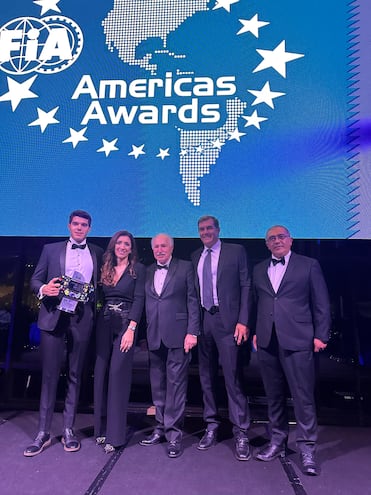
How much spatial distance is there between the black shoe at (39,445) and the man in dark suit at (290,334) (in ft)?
4.93

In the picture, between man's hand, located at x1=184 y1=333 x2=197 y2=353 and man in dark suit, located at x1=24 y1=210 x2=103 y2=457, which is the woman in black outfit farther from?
man's hand, located at x1=184 y1=333 x2=197 y2=353

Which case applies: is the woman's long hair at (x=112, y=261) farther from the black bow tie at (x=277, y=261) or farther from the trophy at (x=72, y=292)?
the black bow tie at (x=277, y=261)

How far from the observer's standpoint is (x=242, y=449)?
2.48 meters

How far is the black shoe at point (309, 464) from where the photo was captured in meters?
2.26

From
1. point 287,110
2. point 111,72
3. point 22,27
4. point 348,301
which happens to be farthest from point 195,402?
point 22,27

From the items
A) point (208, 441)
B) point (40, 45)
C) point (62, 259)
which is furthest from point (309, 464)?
point (40, 45)

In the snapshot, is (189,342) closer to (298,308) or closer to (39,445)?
(298,308)

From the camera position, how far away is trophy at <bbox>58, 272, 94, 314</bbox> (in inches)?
102

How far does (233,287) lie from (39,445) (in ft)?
5.83

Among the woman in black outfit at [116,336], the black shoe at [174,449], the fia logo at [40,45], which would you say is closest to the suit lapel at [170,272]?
the woman in black outfit at [116,336]

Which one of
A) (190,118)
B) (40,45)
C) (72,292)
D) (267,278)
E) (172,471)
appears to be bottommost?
(172,471)

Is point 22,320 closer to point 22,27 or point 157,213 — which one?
point 157,213

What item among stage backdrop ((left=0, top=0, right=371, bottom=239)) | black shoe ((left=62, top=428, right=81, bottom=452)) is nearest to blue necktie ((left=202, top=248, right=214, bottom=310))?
stage backdrop ((left=0, top=0, right=371, bottom=239))

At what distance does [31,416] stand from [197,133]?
2.99 metres
